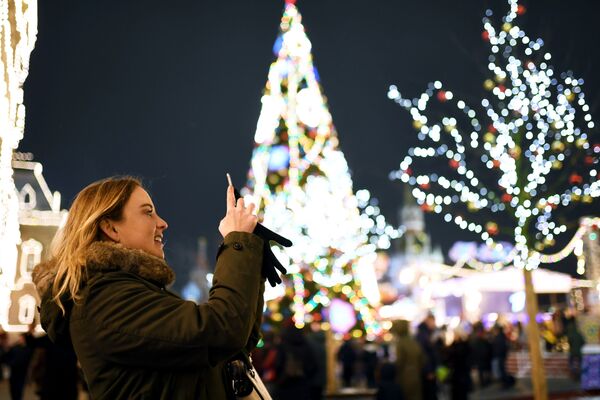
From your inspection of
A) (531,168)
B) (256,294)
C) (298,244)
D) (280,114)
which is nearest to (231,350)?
(256,294)

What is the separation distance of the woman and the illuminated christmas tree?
1543 centimetres

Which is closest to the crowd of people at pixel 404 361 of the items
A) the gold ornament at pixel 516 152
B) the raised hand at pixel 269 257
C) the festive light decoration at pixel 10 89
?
the gold ornament at pixel 516 152

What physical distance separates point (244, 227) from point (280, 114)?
17.3 metres

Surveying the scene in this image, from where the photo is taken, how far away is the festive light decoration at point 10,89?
4.60 metres

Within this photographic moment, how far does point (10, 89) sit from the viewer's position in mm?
4652

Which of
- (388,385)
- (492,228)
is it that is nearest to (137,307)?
(388,385)

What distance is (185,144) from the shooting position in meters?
5.53

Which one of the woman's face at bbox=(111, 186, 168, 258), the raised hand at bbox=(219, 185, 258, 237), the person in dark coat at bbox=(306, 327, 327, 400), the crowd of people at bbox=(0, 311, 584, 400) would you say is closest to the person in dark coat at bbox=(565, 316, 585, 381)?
the crowd of people at bbox=(0, 311, 584, 400)

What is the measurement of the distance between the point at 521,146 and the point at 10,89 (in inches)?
370

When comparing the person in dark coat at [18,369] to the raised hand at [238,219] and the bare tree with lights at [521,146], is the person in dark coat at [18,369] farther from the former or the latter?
the raised hand at [238,219]

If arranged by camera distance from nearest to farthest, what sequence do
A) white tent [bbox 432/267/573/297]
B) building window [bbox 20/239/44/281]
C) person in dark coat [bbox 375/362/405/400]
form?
1. building window [bbox 20/239/44/281]
2. person in dark coat [bbox 375/362/405/400]
3. white tent [bbox 432/267/573/297]

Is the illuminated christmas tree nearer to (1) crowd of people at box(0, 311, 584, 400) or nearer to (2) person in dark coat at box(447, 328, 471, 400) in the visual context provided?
(1) crowd of people at box(0, 311, 584, 400)

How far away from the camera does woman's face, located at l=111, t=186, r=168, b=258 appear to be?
229 centimetres

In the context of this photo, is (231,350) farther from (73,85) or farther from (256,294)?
(73,85)
